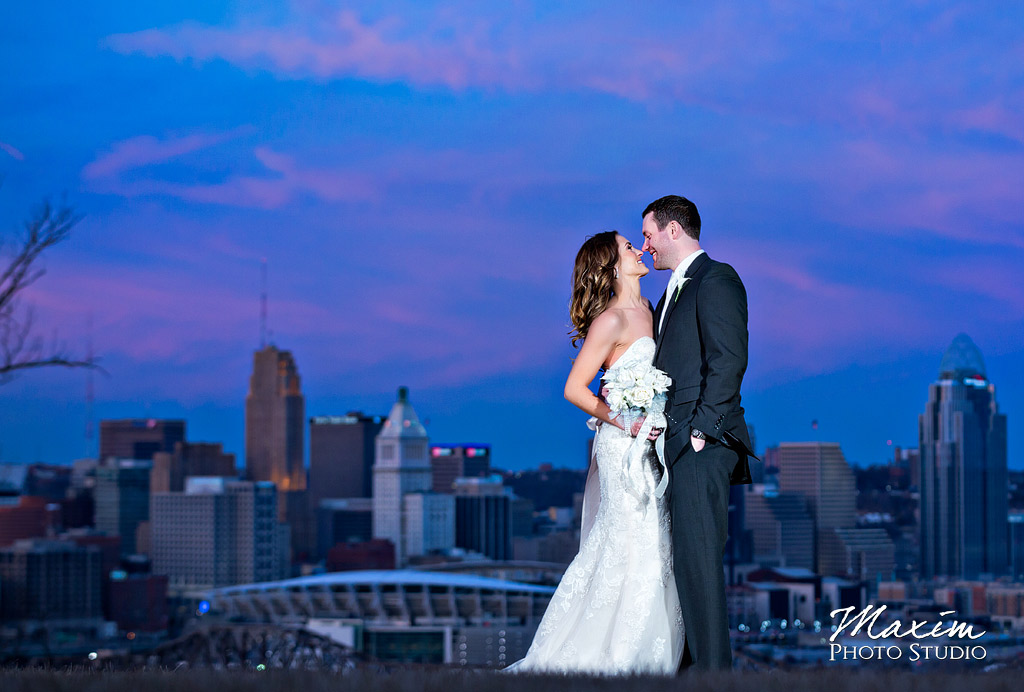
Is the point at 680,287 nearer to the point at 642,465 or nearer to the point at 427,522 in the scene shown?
the point at 642,465

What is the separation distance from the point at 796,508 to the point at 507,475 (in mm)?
43303

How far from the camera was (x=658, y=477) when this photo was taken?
21.7 ft

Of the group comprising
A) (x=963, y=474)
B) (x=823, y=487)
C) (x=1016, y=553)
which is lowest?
(x=1016, y=553)

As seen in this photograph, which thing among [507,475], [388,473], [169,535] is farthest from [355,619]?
[507,475]

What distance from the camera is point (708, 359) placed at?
247 inches

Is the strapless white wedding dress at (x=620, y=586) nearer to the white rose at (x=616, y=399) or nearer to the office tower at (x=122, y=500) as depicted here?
the white rose at (x=616, y=399)

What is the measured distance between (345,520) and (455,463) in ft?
65.3

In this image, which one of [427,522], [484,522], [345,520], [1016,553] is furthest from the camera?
[345,520]

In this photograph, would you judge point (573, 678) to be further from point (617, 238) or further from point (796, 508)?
point (796, 508)

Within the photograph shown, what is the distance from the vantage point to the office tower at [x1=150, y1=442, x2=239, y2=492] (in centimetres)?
16475

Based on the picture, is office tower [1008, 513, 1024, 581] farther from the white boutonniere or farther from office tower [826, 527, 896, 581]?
the white boutonniere

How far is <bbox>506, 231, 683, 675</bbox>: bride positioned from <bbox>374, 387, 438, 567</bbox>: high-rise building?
16368 centimetres

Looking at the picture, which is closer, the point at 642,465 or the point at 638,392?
the point at 638,392

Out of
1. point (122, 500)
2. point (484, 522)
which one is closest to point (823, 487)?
point (484, 522)
